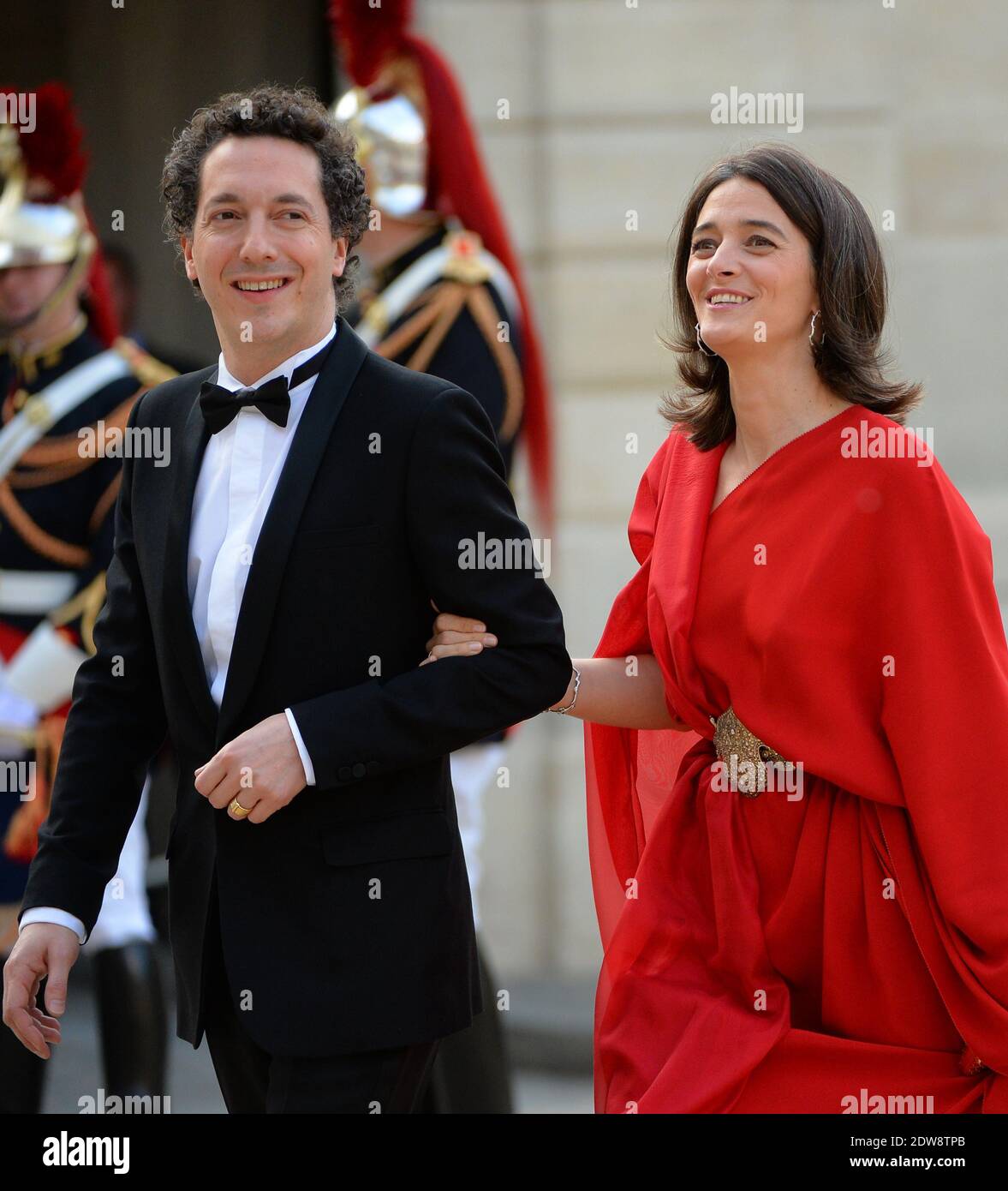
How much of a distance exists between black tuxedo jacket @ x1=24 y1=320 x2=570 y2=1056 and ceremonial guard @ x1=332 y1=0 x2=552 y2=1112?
186cm

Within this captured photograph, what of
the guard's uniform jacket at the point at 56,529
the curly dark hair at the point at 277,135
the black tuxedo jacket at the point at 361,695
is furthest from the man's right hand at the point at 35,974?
the guard's uniform jacket at the point at 56,529

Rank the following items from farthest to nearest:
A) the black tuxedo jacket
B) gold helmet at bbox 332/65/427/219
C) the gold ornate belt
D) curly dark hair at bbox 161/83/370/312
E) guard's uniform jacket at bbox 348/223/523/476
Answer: gold helmet at bbox 332/65/427/219
guard's uniform jacket at bbox 348/223/523/476
the gold ornate belt
curly dark hair at bbox 161/83/370/312
the black tuxedo jacket

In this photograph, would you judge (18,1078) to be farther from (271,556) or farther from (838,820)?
(838,820)

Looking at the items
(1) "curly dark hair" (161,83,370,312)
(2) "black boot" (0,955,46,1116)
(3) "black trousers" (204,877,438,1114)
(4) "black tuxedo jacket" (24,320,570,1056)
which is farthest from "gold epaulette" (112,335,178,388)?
(3) "black trousers" (204,877,438,1114)

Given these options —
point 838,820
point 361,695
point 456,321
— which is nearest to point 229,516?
point 361,695

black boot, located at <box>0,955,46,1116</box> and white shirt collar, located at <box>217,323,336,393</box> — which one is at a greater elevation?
white shirt collar, located at <box>217,323,336,393</box>

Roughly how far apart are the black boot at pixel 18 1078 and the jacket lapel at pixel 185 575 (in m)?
2.03

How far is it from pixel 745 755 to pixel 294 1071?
2.94 ft

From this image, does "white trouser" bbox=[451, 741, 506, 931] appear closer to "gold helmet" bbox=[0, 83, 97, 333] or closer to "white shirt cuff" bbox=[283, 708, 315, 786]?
"gold helmet" bbox=[0, 83, 97, 333]

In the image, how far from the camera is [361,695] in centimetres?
255

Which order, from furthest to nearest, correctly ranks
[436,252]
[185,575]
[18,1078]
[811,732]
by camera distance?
[436,252] < [18,1078] < [811,732] < [185,575]

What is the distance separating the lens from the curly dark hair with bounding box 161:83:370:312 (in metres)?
2.71

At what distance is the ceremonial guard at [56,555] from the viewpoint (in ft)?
14.9

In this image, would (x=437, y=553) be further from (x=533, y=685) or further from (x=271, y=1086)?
(x=271, y=1086)
